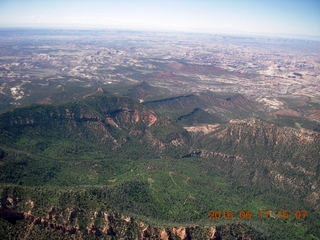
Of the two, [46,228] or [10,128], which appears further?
[10,128]

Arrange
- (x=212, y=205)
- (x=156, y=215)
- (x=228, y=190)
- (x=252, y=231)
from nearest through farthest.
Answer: (x=252, y=231), (x=156, y=215), (x=212, y=205), (x=228, y=190)

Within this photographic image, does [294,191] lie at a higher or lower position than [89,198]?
lower

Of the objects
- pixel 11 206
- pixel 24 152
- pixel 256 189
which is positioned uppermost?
pixel 11 206

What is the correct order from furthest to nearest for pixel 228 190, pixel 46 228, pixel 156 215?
pixel 228 190, pixel 156 215, pixel 46 228

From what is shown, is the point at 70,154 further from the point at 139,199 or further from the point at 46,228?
the point at 46,228

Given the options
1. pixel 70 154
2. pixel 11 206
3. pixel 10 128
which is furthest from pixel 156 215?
pixel 10 128

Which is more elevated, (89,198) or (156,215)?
(89,198)

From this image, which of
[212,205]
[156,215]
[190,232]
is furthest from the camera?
[212,205]

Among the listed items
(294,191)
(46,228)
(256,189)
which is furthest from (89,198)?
(294,191)

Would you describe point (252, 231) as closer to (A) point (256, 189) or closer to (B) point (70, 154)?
(A) point (256, 189)
